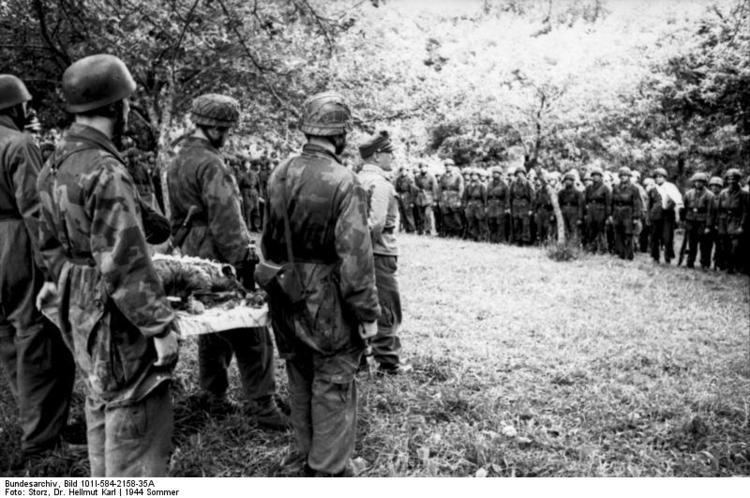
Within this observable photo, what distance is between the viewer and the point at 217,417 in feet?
13.5

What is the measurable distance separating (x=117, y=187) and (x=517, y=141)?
61.4 feet

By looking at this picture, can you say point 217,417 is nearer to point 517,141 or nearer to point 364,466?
point 364,466

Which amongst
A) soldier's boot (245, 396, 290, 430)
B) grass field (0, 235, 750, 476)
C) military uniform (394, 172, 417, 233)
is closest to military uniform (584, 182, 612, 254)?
grass field (0, 235, 750, 476)

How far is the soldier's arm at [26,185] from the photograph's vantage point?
3.37 metres

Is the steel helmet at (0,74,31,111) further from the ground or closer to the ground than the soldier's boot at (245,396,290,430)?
further from the ground

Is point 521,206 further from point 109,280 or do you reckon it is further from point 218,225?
point 109,280

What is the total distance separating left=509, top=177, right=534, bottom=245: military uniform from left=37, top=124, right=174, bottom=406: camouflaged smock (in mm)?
12639

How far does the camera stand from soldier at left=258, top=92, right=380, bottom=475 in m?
3.04

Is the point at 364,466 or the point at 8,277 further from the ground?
the point at 8,277

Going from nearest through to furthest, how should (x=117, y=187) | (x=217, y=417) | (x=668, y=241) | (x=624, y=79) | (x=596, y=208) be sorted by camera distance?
(x=117, y=187), (x=217, y=417), (x=668, y=241), (x=596, y=208), (x=624, y=79)

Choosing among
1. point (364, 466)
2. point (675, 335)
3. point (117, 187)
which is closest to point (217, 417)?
point (364, 466)

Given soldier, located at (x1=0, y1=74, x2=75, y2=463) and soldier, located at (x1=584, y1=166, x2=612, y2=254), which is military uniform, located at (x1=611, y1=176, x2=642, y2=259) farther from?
soldier, located at (x1=0, y1=74, x2=75, y2=463)

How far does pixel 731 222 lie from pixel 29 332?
10.8m

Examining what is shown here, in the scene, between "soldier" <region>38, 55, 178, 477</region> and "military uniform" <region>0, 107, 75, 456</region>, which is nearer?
"soldier" <region>38, 55, 178, 477</region>
